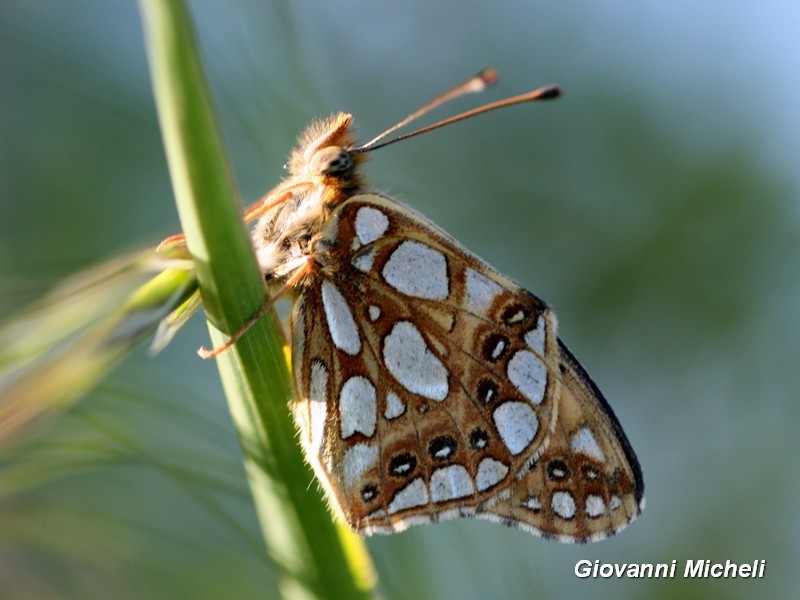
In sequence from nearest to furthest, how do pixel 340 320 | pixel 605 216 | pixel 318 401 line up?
pixel 318 401 → pixel 340 320 → pixel 605 216

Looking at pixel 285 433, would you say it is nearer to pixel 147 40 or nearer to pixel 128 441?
pixel 128 441

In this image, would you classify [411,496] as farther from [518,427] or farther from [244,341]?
[244,341]

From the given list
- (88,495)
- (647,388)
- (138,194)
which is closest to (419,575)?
(88,495)

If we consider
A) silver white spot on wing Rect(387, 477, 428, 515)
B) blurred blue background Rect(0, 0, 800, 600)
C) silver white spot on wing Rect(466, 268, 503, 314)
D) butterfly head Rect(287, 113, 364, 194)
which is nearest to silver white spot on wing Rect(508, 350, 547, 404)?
silver white spot on wing Rect(466, 268, 503, 314)

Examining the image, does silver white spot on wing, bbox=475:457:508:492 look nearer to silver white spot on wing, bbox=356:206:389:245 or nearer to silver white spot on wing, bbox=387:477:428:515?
silver white spot on wing, bbox=387:477:428:515

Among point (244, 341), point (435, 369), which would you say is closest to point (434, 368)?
point (435, 369)

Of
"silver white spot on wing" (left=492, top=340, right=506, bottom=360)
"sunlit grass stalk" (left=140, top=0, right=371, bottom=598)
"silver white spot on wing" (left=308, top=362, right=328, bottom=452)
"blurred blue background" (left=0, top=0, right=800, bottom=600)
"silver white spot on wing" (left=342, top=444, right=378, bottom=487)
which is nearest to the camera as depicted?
"sunlit grass stalk" (left=140, top=0, right=371, bottom=598)

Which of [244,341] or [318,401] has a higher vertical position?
[244,341]
